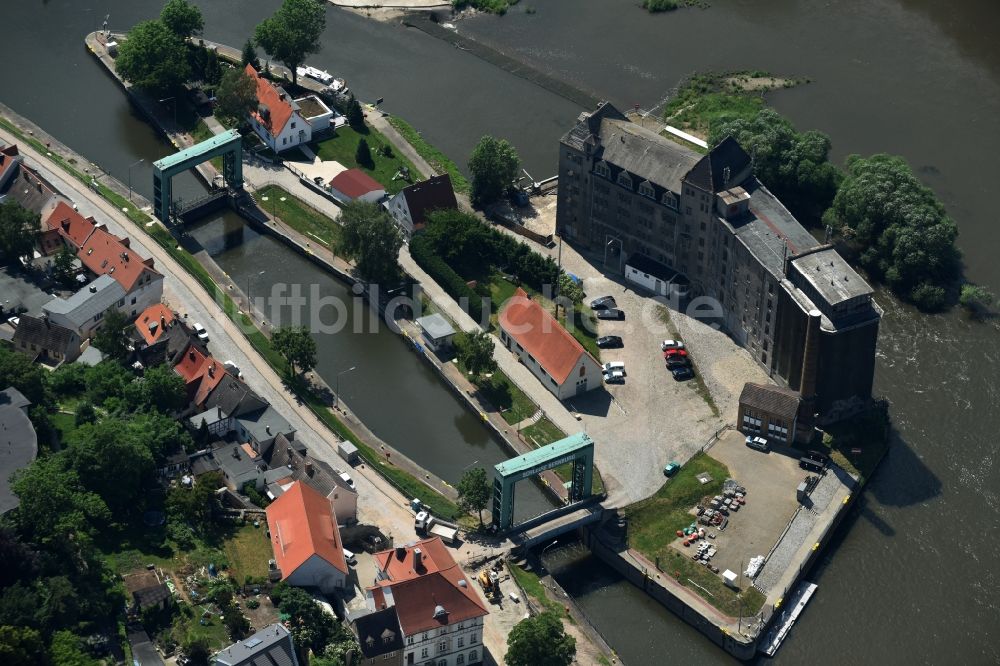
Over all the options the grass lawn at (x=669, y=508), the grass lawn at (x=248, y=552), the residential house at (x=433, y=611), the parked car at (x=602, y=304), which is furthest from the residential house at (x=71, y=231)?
the grass lawn at (x=669, y=508)

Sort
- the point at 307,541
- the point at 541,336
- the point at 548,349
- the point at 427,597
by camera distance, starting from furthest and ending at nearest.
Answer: the point at 541,336, the point at 548,349, the point at 307,541, the point at 427,597

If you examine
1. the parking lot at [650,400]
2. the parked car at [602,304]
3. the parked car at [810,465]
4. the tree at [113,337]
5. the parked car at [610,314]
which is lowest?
the parked car at [810,465]

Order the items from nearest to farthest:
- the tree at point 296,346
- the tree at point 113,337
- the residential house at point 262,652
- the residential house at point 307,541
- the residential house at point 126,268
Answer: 1. the residential house at point 262,652
2. the residential house at point 307,541
3. the tree at point 113,337
4. the tree at point 296,346
5. the residential house at point 126,268

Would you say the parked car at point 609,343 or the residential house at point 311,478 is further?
the parked car at point 609,343

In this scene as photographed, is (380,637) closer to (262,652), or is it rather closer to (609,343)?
(262,652)

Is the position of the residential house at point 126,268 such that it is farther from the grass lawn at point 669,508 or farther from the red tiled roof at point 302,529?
the grass lawn at point 669,508

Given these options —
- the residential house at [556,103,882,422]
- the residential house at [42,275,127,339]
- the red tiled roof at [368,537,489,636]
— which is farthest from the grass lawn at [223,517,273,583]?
the residential house at [556,103,882,422]

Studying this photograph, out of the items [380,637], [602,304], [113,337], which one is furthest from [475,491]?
[113,337]
